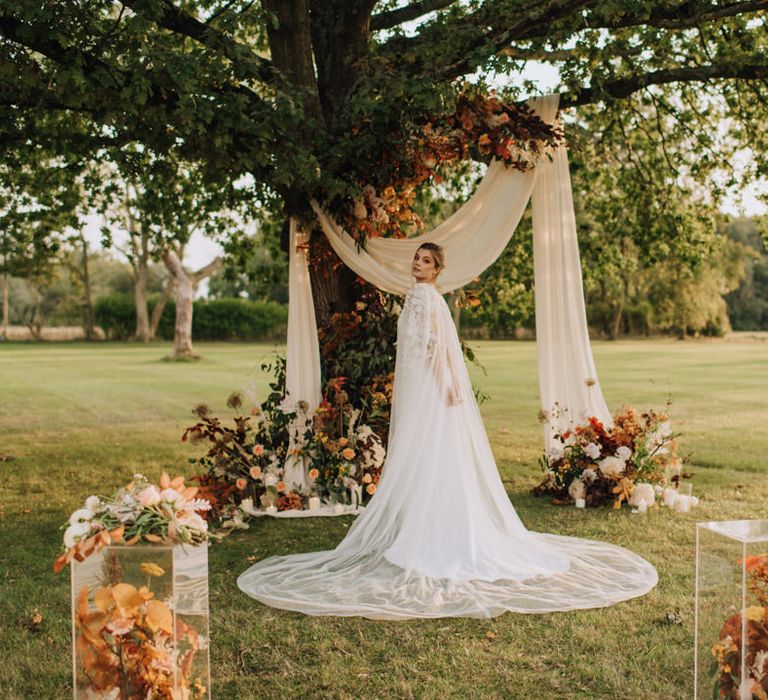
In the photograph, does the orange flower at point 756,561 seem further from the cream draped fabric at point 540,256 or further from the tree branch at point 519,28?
the tree branch at point 519,28

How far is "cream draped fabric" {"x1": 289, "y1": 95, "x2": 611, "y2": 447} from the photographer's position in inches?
312

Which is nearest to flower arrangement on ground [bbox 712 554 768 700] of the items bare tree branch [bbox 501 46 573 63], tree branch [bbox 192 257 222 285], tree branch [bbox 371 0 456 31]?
bare tree branch [bbox 501 46 573 63]

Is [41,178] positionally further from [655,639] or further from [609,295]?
[609,295]

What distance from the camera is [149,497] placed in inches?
126

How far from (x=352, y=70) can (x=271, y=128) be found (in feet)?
7.23

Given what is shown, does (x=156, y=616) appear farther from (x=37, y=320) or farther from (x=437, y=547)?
(x=37, y=320)

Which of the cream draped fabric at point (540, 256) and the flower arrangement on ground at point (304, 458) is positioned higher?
the cream draped fabric at point (540, 256)

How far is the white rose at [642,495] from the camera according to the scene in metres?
7.59

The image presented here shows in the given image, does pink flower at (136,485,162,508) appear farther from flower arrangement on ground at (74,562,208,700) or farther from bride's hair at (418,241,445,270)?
bride's hair at (418,241,445,270)

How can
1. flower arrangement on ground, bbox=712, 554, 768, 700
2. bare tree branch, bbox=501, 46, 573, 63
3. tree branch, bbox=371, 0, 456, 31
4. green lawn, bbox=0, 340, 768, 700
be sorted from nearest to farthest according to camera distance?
1. flower arrangement on ground, bbox=712, 554, 768, 700
2. green lawn, bbox=0, 340, 768, 700
3. bare tree branch, bbox=501, 46, 573, 63
4. tree branch, bbox=371, 0, 456, 31

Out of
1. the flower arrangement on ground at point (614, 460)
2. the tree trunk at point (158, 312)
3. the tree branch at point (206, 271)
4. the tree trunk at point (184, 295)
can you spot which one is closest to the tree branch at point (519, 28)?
the flower arrangement on ground at point (614, 460)

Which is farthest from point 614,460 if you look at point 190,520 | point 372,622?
point 190,520

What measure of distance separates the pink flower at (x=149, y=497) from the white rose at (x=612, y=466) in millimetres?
5524

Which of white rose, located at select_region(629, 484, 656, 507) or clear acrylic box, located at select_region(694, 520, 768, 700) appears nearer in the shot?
clear acrylic box, located at select_region(694, 520, 768, 700)
